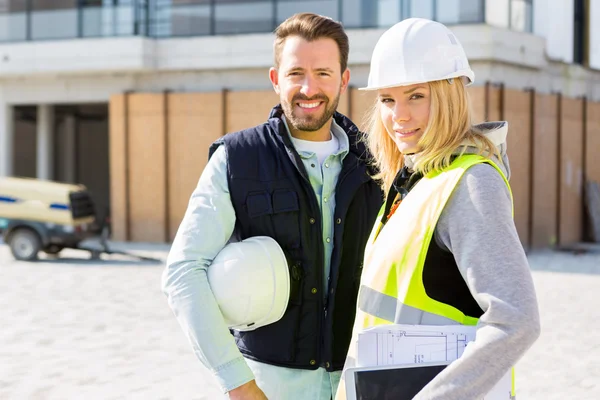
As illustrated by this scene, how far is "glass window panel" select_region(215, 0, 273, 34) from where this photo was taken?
64.7ft

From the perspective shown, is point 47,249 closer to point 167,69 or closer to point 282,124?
point 167,69

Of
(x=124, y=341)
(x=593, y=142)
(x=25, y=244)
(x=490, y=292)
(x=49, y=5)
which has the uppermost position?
(x=49, y=5)

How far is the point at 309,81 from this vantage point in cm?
280

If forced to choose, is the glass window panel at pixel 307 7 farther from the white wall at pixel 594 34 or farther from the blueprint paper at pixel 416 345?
the blueprint paper at pixel 416 345

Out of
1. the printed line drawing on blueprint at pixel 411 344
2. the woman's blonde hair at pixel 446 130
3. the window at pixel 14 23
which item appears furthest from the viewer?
the window at pixel 14 23

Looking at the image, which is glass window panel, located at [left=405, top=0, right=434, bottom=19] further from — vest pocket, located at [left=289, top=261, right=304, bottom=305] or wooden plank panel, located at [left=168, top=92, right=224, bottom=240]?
vest pocket, located at [left=289, top=261, right=304, bottom=305]

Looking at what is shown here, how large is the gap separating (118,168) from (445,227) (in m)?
19.3

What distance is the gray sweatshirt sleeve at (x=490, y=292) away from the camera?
1848mm

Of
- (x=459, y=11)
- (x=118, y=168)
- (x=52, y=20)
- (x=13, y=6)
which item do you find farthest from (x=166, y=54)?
(x=459, y=11)

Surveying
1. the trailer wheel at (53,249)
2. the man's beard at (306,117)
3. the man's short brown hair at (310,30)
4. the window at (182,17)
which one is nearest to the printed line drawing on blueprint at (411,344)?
the man's beard at (306,117)

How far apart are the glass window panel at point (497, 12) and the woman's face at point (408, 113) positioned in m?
16.6

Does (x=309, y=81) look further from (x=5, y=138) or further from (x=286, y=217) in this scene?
(x=5, y=138)

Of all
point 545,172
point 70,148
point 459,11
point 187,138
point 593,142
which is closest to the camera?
point 459,11

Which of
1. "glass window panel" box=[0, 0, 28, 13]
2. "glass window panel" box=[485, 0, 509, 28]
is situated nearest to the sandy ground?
"glass window panel" box=[485, 0, 509, 28]
